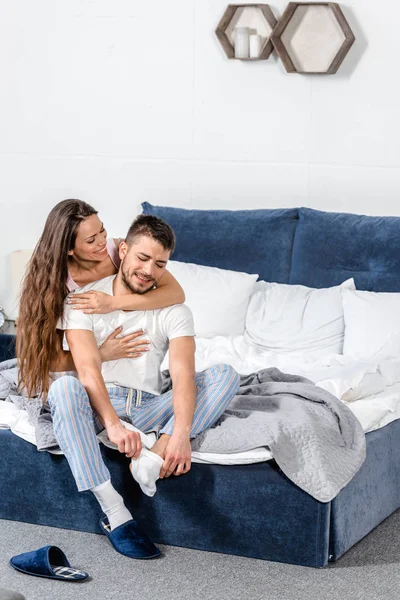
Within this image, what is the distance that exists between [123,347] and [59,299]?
247mm

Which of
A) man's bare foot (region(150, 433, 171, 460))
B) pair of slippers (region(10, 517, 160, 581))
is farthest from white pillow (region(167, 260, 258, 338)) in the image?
pair of slippers (region(10, 517, 160, 581))

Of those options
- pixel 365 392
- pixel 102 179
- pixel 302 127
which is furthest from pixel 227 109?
pixel 365 392

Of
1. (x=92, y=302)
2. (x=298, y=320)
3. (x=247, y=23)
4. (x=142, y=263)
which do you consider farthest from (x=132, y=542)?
(x=247, y=23)

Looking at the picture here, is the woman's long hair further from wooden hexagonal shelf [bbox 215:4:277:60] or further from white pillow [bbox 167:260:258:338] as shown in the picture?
wooden hexagonal shelf [bbox 215:4:277:60]

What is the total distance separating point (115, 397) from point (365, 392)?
86cm

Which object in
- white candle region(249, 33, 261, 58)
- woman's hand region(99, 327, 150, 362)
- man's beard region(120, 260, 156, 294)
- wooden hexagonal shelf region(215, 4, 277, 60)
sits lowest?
woman's hand region(99, 327, 150, 362)

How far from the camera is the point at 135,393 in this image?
9.97 feet

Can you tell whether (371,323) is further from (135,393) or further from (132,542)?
(132,542)

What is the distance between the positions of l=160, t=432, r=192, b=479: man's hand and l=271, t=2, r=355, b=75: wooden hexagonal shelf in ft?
6.62

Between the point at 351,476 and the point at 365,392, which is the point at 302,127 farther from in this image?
the point at 351,476

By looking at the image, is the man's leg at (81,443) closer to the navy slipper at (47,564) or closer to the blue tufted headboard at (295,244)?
the navy slipper at (47,564)

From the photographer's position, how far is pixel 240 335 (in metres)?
4.05

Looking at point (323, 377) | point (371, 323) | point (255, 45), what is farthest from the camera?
point (255, 45)

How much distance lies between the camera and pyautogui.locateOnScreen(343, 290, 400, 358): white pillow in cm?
373
